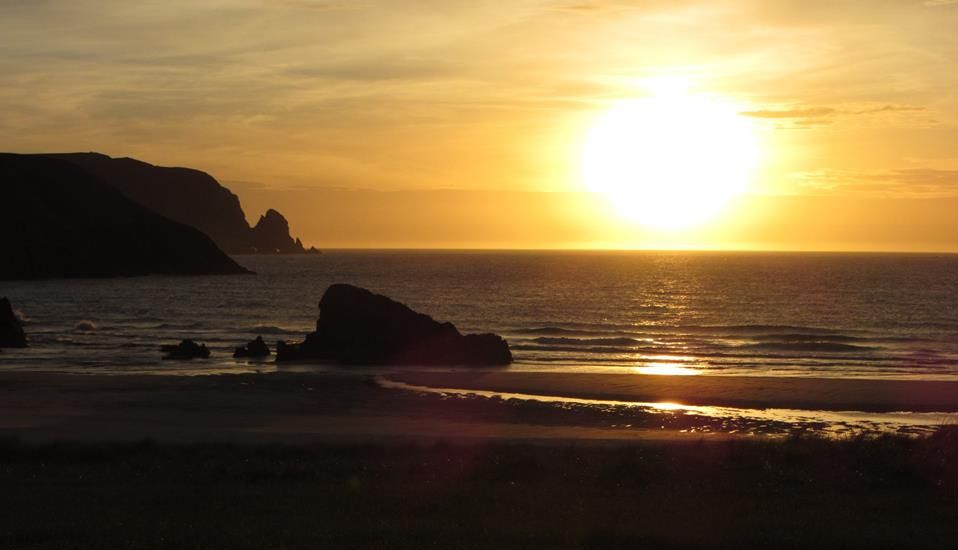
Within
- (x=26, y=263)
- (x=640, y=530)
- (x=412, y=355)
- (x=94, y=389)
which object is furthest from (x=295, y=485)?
(x=26, y=263)

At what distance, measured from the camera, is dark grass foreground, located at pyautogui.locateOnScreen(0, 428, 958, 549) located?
13969 mm

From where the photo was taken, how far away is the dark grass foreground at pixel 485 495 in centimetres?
1397

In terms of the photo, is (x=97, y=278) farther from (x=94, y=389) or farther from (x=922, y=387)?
(x=922, y=387)

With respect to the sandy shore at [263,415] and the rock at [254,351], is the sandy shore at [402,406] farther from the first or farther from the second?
the rock at [254,351]

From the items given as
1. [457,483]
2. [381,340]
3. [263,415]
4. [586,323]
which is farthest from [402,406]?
[586,323]

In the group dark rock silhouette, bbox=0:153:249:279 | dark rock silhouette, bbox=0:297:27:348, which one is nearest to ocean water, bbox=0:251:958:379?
dark rock silhouette, bbox=0:297:27:348

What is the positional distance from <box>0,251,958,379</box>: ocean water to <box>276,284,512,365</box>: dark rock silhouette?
1966mm

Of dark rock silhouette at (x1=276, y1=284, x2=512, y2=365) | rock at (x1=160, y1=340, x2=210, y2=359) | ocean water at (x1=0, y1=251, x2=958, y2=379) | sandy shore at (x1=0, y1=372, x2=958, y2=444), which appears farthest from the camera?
ocean water at (x1=0, y1=251, x2=958, y2=379)

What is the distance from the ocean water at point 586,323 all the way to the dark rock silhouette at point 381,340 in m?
1.97

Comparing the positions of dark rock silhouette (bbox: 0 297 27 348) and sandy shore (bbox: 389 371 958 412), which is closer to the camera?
sandy shore (bbox: 389 371 958 412)

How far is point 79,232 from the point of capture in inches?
6688

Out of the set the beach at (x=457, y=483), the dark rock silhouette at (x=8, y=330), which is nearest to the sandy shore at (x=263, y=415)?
the beach at (x=457, y=483)

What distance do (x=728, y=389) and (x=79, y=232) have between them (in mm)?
153320

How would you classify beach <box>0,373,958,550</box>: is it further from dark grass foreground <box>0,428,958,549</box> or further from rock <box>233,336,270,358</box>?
rock <box>233,336,270,358</box>
